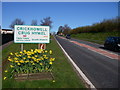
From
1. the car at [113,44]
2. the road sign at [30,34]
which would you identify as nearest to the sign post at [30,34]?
the road sign at [30,34]

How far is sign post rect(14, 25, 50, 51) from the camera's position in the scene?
338 inches

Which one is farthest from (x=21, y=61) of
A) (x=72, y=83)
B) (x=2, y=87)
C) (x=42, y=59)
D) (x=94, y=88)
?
(x=94, y=88)

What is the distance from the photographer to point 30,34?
876 cm

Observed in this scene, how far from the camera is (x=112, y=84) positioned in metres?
5.85

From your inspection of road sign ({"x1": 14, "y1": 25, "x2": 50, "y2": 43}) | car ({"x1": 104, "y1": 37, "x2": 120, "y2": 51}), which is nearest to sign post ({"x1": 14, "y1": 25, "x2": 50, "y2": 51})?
road sign ({"x1": 14, "y1": 25, "x2": 50, "y2": 43})

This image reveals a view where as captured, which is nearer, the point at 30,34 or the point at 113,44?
the point at 30,34

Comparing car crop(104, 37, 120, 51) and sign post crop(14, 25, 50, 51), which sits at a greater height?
sign post crop(14, 25, 50, 51)

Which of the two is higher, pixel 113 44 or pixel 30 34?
pixel 30 34

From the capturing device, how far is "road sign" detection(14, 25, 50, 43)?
8578 millimetres

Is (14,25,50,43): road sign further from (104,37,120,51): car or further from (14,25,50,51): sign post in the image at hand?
(104,37,120,51): car

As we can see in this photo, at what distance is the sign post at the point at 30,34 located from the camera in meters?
8.58

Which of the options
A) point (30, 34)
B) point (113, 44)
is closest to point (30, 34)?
point (30, 34)

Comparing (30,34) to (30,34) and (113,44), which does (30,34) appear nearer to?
(30,34)

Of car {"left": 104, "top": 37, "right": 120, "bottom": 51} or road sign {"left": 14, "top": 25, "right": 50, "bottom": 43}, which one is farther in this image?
car {"left": 104, "top": 37, "right": 120, "bottom": 51}
